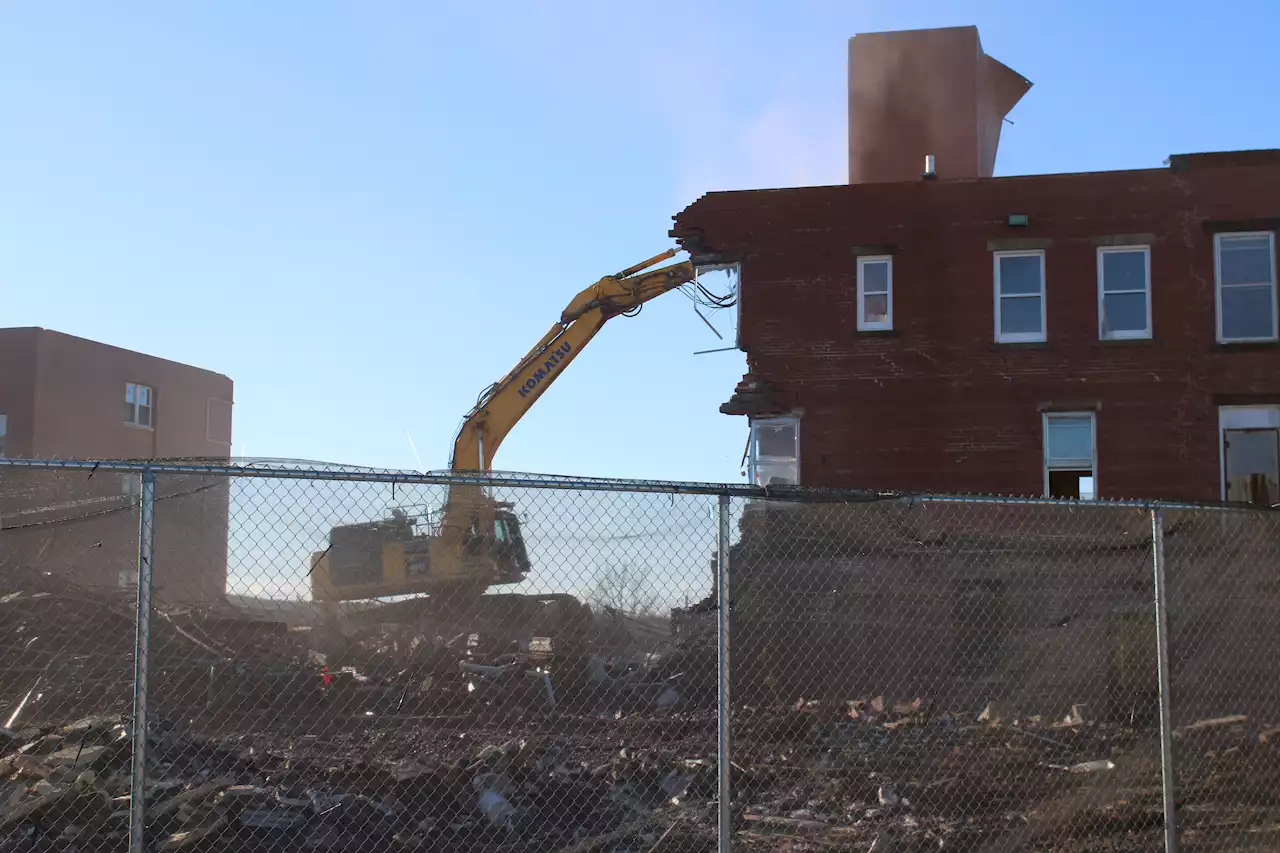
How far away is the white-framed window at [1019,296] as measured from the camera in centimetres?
2109

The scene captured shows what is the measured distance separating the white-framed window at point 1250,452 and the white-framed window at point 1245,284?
4.12 ft

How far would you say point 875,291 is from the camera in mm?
21500

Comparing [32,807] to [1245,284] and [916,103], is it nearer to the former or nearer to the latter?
[1245,284]

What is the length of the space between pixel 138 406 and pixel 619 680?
1201 inches

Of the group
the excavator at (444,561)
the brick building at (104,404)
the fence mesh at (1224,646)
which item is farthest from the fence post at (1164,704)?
the brick building at (104,404)

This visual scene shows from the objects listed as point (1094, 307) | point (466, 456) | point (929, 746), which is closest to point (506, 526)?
point (929, 746)

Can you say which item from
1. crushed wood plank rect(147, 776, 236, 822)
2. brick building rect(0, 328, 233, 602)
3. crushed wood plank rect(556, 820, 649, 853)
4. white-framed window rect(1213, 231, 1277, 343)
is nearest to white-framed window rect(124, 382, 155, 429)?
brick building rect(0, 328, 233, 602)

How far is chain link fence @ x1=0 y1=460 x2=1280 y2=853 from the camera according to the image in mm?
7242

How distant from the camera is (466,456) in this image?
22.2m

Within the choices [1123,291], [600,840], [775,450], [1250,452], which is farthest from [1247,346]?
[600,840]

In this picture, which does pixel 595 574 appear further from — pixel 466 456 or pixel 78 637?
pixel 466 456

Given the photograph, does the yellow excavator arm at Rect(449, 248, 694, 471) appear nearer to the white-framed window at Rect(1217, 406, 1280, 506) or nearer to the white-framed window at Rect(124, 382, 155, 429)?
the white-framed window at Rect(1217, 406, 1280, 506)

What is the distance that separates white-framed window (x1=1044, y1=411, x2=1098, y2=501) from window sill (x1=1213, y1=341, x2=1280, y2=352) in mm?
2312

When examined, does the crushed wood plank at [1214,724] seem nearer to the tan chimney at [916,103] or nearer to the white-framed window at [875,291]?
the white-framed window at [875,291]
